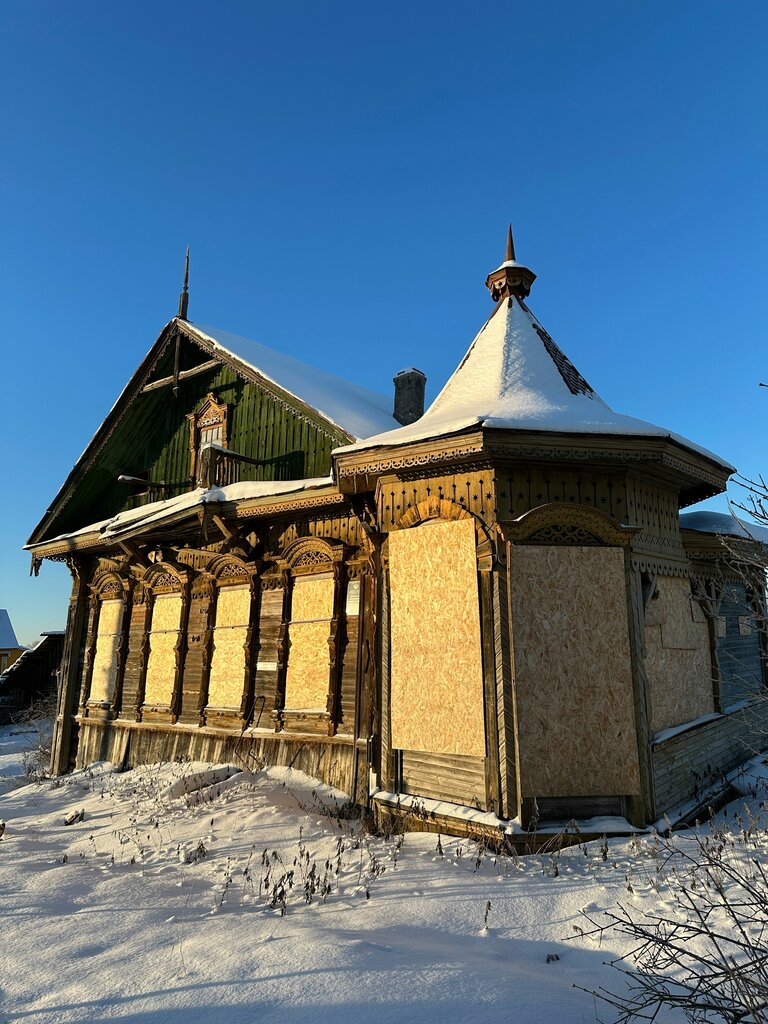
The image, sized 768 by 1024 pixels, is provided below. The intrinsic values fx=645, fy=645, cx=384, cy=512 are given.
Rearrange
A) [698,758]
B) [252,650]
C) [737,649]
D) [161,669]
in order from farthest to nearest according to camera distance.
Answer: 1. [161,669]
2. [737,649]
3. [252,650]
4. [698,758]

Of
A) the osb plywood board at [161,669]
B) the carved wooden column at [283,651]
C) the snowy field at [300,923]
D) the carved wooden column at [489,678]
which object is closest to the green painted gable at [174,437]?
the carved wooden column at [283,651]

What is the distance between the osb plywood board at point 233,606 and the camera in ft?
35.9

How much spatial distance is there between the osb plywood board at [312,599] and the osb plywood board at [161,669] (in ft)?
10.5

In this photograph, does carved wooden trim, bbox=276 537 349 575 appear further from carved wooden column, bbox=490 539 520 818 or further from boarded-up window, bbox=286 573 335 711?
carved wooden column, bbox=490 539 520 818

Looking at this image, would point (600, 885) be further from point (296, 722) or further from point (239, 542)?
point (239, 542)

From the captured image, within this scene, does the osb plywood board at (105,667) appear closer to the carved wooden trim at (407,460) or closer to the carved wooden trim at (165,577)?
the carved wooden trim at (165,577)

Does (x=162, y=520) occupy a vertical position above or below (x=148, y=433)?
below

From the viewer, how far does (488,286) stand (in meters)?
10.4

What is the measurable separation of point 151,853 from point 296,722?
301 centimetres

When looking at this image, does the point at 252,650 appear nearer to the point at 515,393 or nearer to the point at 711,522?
the point at 515,393

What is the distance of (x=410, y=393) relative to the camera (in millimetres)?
14648

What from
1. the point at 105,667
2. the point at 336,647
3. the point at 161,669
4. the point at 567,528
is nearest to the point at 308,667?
the point at 336,647

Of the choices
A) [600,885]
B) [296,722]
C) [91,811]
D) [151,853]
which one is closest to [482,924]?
[600,885]

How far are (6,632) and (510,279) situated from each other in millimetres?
44343
